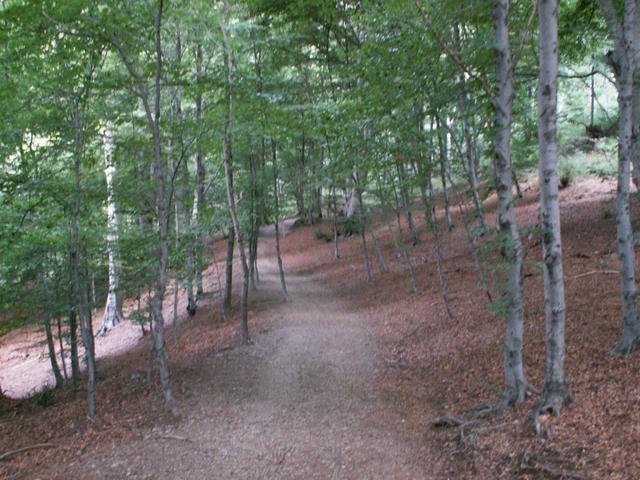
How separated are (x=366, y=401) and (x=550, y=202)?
427cm

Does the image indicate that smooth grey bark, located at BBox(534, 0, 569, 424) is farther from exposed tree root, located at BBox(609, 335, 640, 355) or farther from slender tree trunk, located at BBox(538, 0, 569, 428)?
exposed tree root, located at BBox(609, 335, 640, 355)

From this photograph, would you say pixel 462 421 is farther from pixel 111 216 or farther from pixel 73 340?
pixel 111 216

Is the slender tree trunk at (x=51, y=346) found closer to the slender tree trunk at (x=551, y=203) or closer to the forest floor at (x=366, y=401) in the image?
the forest floor at (x=366, y=401)

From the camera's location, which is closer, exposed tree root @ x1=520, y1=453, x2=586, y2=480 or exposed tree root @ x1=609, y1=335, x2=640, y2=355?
exposed tree root @ x1=520, y1=453, x2=586, y2=480

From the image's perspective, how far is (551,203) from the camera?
509 centimetres

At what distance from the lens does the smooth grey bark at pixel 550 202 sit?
4961 millimetres

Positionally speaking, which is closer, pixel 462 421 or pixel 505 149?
pixel 505 149

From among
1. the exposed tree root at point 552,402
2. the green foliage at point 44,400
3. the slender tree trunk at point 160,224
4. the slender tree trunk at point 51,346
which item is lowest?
Result: the green foliage at point 44,400

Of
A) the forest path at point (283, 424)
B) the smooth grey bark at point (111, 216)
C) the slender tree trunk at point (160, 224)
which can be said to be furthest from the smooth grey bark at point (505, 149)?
the smooth grey bark at point (111, 216)

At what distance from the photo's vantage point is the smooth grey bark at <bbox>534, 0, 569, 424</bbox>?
4.96 m

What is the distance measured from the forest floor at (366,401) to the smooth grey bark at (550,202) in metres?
0.22

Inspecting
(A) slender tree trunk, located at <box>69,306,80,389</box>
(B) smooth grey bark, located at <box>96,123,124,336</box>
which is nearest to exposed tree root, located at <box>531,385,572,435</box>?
(B) smooth grey bark, located at <box>96,123,124,336</box>

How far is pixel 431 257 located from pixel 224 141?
978cm

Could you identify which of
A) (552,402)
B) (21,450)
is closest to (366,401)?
(552,402)
